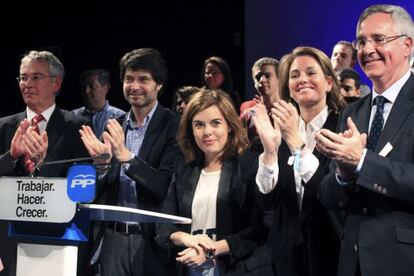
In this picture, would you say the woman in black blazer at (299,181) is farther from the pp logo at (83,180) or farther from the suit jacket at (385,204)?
the pp logo at (83,180)

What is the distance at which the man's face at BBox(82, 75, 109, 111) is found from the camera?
5.54 m

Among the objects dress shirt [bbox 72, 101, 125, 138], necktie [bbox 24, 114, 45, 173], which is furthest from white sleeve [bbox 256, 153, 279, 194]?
dress shirt [bbox 72, 101, 125, 138]

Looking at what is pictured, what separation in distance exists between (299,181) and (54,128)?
1368 millimetres

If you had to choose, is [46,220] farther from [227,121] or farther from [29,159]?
[227,121]

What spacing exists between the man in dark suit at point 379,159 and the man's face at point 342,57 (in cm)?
212

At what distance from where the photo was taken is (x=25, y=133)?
324 cm

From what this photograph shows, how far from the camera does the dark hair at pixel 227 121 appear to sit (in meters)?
3.26

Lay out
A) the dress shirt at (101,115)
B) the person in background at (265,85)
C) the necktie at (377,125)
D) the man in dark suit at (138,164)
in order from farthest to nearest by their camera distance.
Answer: the dress shirt at (101,115), the person in background at (265,85), the man in dark suit at (138,164), the necktie at (377,125)

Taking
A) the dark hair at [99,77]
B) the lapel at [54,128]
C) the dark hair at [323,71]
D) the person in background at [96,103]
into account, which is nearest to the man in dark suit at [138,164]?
the lapel at [54,128]

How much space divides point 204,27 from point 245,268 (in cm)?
395

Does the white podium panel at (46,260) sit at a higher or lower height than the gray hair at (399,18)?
lower

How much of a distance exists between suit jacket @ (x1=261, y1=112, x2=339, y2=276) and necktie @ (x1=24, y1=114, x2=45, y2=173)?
3.61 feet

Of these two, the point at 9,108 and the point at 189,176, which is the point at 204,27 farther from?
the point at 189,176

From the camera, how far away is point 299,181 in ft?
10.1
